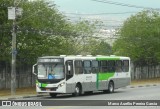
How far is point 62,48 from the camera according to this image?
44906 millimetres

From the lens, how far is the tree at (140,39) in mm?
65938

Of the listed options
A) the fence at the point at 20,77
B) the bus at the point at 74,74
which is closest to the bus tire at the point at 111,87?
the bus at the point at 74,74

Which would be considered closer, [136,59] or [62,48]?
[62,48]

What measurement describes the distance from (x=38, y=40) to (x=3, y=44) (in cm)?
354

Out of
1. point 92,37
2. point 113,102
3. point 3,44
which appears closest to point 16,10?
point 3,44

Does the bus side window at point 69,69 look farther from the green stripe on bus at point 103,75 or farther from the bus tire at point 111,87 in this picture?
the bus tire at point 111,87

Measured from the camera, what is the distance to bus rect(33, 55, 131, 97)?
105 ft

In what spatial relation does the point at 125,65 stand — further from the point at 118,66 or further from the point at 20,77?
the point at 20,77

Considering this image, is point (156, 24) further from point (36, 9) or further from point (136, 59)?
point (36, 9)

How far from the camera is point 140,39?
2611 inches

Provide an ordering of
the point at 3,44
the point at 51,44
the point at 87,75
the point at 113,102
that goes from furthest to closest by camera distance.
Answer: the point at 51,44 → the point at 3,44 → the point at 87,75 → the point at 113,102

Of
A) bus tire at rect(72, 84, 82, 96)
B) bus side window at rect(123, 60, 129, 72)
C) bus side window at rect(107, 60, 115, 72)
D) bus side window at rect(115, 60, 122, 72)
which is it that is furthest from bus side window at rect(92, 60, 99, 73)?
bus side window at rect(123, 60, 129, 72)

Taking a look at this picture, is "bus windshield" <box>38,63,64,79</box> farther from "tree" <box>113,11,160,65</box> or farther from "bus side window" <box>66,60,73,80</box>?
"tree" <box>113,11,160,65</box>

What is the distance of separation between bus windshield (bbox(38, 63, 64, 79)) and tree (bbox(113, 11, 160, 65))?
34.1 m
